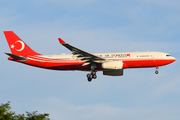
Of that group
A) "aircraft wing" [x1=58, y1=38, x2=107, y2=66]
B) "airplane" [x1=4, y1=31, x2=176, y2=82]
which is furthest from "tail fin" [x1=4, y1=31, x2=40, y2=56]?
"aircraft wing" [x1=58, y1=38, x2=107, y2=66]

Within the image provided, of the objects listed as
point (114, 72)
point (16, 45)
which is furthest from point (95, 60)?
point (16, 45)

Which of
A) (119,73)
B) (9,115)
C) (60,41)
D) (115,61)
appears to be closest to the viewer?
(9,115)

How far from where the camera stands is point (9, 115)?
99.0 feet

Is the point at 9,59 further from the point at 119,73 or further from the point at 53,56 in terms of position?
the point at 119,73

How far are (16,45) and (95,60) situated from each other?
14.1 meters

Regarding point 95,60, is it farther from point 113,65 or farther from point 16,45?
point 16,45

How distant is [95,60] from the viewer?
166 ft

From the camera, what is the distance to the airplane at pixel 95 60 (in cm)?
5012

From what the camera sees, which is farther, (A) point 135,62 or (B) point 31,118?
(A) point 135,62

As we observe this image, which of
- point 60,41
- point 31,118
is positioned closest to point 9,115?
point 31,118

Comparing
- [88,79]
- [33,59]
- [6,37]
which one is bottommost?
[88,79]

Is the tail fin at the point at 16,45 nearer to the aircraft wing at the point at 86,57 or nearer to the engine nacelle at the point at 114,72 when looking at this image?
the aircraft wing at the point at 86,57

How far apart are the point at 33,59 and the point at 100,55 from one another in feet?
35.3

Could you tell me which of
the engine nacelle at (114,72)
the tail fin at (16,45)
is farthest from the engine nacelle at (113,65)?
the tail fin at (16,45)
